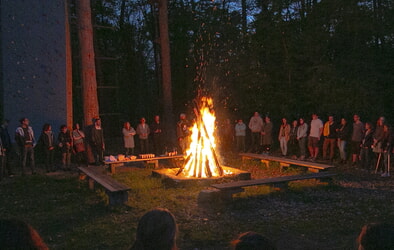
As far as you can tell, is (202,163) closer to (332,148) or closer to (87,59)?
(332,148)

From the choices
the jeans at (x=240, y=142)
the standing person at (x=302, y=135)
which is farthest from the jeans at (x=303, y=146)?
the jeans at (x=240, y=142)

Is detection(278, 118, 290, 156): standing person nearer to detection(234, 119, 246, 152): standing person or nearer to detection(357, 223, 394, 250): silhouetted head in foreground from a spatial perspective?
detection(234, 119, 246, 152): standing person

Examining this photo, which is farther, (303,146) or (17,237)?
(303,146)

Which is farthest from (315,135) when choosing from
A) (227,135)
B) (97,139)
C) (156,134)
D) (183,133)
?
(97,139)

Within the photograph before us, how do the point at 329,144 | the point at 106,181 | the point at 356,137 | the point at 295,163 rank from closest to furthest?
1. the point at 106,181
2. the point at 295,163
3. the point at 356,137
4. the point at 329,144

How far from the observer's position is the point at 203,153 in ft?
34.0

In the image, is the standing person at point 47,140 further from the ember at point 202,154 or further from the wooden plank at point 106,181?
the ember at point 202,154

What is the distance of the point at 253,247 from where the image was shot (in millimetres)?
2031

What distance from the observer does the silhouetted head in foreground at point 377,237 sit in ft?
7.09

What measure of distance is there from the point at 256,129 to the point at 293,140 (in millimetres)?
1677

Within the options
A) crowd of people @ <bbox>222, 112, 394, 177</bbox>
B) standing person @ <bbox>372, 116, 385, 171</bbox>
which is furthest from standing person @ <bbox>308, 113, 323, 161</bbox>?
standing person @ <bbox>372, 116, 385, 171</bbox>

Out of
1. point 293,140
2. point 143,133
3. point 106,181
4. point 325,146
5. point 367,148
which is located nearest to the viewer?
point 106,181

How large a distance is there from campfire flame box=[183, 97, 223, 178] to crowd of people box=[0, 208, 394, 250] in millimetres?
7578

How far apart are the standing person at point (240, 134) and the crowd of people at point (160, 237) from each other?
574 inches
